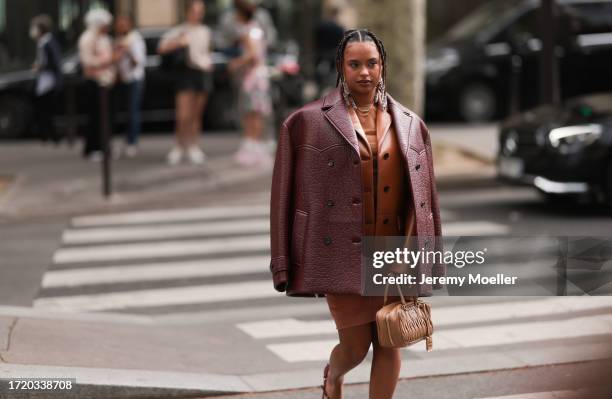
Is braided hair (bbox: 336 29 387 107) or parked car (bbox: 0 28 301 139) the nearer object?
braided hair (bbox: 336 29 387 107)

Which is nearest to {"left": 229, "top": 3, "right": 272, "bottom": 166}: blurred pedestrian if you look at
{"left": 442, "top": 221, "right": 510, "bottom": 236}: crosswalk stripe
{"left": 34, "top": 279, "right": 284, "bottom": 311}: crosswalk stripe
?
{"left": 442, "top": 221, "right": 510, "bottom": 236}: crosswalk stripe

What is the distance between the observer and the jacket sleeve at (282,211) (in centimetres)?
514

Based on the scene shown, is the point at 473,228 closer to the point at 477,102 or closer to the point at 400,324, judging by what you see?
the point at 400,324

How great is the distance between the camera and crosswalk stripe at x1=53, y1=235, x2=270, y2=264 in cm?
1107

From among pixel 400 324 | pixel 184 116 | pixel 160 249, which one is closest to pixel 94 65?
pixel 184 116

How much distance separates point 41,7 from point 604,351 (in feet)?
62.2

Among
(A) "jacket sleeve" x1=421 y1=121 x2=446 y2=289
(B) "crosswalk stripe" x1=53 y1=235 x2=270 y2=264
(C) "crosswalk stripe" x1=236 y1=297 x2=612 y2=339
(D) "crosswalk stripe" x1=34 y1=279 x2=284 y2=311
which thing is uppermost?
(A) "jacket sleeve" x1=421 y1=121 x2=446 y2=289

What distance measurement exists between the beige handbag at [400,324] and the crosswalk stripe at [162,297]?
14.3ft

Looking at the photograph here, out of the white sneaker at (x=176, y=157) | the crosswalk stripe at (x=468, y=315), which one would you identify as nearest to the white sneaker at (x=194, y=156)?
the white sneaker at (x=176, y=157)

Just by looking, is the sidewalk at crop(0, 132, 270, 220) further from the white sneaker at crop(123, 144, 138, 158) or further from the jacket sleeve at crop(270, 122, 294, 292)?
the jacket sleeve at crop(270, 122, 294, 292)

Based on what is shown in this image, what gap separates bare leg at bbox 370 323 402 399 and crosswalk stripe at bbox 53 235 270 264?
5973 millimetres

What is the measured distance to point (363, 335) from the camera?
5.23 metres

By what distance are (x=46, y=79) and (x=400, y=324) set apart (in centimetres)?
1392

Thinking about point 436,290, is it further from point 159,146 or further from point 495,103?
point 495,103
